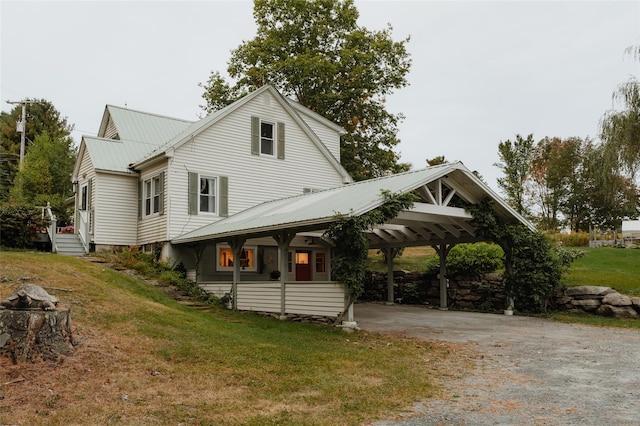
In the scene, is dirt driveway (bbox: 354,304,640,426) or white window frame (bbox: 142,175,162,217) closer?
dirt driveway (bbox: 354,304,640,426)

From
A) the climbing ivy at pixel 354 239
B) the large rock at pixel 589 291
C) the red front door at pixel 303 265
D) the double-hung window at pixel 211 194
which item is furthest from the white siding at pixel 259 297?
the large rock at pixel 589 291

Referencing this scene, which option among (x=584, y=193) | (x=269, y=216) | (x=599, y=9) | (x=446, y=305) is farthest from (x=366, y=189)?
(x=584, y=193)

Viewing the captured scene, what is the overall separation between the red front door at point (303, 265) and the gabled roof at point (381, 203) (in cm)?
331

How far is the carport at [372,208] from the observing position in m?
13.0

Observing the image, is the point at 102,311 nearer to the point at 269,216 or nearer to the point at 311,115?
the point at 269,216

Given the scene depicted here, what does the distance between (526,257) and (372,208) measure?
21.0ft

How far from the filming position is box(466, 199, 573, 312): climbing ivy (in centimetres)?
1577

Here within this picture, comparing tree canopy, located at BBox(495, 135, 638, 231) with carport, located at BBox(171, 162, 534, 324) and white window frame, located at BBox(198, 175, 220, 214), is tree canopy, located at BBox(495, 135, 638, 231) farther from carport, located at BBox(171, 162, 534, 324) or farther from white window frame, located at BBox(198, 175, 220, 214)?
white window frame, located at BBox(198, 175, 220, 214)

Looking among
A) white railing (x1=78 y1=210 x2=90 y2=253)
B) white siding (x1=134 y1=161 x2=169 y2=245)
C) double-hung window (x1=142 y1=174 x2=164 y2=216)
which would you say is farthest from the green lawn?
white railing (x1=78 y1=210 x2=90 y2=253)

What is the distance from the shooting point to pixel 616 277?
1898 centimetres

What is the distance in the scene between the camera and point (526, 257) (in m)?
16.1

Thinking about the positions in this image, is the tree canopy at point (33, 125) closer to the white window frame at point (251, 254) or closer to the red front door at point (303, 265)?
the white window frame at point (251, 254)

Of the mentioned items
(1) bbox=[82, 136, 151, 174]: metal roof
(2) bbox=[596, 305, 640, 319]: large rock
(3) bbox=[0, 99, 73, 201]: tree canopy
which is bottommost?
(2) bbox=[596, 305, 640, 319]: large rock

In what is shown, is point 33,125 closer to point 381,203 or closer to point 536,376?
point 381,203
